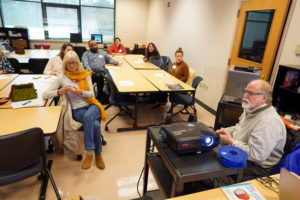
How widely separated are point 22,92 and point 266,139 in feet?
8.02

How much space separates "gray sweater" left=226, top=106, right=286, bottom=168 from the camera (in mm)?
1373

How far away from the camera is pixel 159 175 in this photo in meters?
1.40

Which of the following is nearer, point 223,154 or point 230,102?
point 223,154

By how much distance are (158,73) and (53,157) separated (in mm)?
2646

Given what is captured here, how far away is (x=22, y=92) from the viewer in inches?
88.0

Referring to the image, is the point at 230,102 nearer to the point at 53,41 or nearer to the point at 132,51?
the point at 132,51

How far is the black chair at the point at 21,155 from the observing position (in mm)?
1405

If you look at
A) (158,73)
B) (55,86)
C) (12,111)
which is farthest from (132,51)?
(12,111)

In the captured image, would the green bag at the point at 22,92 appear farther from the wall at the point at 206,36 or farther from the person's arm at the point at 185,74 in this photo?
the wall at the point at 206,36

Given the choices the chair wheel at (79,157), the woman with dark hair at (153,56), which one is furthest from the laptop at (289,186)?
the woman with dark hair at (153,56)

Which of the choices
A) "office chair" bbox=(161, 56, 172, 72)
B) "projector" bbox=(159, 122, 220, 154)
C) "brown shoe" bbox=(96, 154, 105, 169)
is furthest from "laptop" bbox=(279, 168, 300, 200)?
"office chair" bbox=(161, 56, 172, 72)

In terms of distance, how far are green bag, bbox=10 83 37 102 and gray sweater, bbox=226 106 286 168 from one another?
7.24ft

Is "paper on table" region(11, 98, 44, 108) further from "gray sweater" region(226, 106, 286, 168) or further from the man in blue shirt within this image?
the man in blue shirt

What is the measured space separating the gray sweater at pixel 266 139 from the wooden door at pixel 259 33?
1838 millimetres
